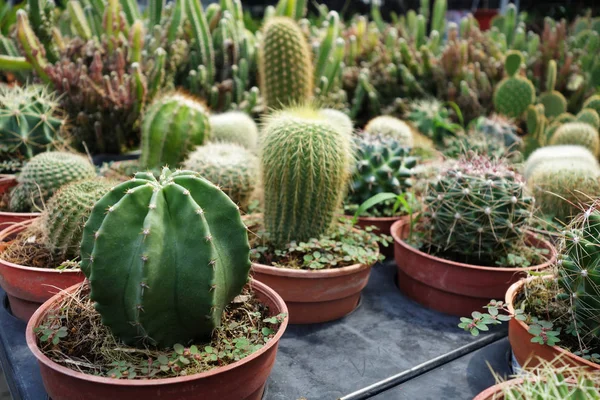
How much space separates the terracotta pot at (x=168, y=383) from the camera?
1154mm

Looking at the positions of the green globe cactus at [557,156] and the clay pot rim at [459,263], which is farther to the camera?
the green globe cactus at [557,156]

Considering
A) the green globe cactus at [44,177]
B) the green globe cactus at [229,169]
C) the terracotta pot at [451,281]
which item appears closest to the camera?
the terracotta pot at [451,281]

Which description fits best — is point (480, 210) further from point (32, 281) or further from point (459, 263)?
point (32, 281)

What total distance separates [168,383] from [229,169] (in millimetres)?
1388

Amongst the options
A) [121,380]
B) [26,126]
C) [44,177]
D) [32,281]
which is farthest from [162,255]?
[26,126]

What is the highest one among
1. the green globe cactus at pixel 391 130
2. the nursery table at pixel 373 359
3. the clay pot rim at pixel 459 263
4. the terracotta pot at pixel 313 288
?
the green globe cactus at pixel 391 130

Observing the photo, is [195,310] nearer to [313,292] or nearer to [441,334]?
[313,292]

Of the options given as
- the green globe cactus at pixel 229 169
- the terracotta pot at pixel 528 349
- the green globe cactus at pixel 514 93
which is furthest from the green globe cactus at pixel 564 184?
the green globe cactus at pixel 514 93

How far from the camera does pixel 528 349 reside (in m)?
1.41

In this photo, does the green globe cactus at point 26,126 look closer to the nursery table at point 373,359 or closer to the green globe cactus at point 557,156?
the nursery table at point 373,359

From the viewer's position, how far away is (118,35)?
344cm

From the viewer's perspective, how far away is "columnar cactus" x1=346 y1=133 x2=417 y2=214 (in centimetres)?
260

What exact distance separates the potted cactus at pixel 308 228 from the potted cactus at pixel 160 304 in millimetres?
456

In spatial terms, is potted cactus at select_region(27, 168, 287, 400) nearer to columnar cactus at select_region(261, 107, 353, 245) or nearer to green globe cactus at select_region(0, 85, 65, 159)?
columnar cactus at select_region(261, 107, 353, 245)
